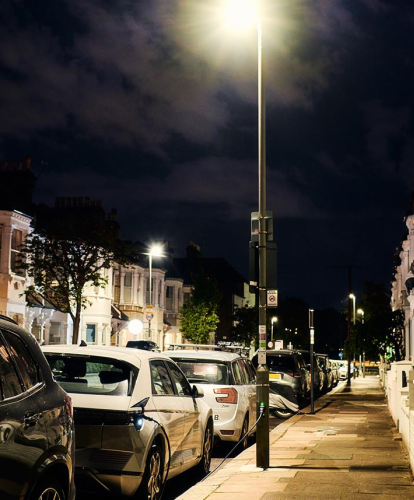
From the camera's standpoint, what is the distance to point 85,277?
3559 centimetres

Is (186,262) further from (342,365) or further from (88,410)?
(88,410)

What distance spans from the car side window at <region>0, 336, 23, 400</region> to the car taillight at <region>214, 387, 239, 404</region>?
841cm

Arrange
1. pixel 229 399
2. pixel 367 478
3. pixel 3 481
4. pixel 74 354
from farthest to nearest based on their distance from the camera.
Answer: pixel 229 399 → pixel 367 478 → pixel 74 354 → pixel 3 481

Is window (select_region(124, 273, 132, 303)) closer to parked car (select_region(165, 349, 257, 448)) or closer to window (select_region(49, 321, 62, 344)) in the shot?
window (select_region(49, 321, 62, 344))

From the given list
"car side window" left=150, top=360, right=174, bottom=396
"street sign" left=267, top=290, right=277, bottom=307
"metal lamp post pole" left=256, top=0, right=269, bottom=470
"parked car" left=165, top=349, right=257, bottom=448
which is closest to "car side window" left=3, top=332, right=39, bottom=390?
"car side window" left=150, top=360, right=174, bottom=396

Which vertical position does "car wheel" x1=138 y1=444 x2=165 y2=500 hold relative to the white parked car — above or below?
below

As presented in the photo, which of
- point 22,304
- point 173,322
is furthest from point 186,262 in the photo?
point 22,304

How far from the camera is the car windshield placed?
1371 cm

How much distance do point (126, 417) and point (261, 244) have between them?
4.92m

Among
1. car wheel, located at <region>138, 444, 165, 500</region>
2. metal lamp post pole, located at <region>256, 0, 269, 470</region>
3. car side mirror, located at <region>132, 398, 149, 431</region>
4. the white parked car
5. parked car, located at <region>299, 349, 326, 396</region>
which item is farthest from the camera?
parked car, located at <region>299, 349, 326, 396</region>

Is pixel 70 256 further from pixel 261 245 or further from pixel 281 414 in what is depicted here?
pixel 261 245

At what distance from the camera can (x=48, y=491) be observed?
5.29 meters

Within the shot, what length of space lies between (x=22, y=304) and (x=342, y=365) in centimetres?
3125

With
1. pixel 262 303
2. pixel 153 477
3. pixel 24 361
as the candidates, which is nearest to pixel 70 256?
pixel 262 303
